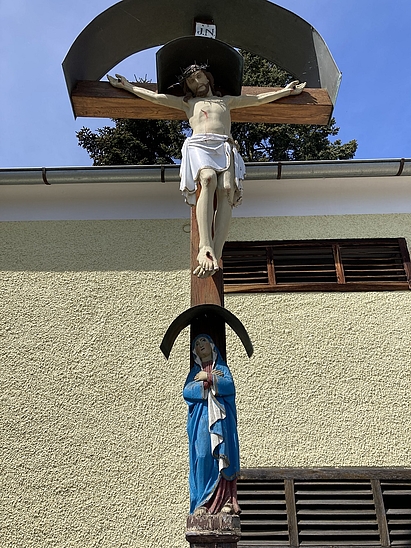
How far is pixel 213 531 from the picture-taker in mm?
2523

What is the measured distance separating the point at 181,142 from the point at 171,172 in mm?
5841

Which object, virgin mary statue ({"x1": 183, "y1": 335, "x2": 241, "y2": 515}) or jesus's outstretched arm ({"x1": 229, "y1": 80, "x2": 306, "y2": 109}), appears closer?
virgin mary statue ({"x1": 183, "y1": 335, "x2": 241, "y2": 515})

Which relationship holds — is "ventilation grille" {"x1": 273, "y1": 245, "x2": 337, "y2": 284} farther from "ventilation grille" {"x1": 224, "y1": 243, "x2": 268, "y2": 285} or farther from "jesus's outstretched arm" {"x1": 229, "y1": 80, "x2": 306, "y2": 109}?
"jesus's outstretched arm" {"x1": 229, "y1": 80, "x2": 306, "y2": 109}

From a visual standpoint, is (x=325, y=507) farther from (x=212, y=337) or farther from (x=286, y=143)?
(x=286, y=143)

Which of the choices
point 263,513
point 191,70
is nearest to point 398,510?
point 263,513

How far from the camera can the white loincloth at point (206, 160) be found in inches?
134

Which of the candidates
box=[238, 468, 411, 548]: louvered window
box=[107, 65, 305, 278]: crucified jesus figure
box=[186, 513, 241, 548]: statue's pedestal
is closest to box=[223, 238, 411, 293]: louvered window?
box=[238, 468, 411, 548]: louvered window

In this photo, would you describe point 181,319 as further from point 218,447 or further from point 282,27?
point 282,27

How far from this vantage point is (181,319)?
117 inches

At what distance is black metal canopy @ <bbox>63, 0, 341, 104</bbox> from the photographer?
13.9ft

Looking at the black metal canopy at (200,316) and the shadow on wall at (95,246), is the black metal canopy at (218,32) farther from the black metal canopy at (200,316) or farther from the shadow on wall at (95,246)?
the black metal canopy at (200,316)

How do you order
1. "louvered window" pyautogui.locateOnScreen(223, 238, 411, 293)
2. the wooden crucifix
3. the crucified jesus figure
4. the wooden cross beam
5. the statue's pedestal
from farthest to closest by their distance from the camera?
"louvered window" pyautogui.locateOnScreen(223, 238, 411, 293)
the wooden cross beam
the crucified jesus figure
the wooden crucifix
the statue's pedestal

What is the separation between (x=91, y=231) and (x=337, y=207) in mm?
2193

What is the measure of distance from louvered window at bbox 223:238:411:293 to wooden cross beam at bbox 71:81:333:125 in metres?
1.56
